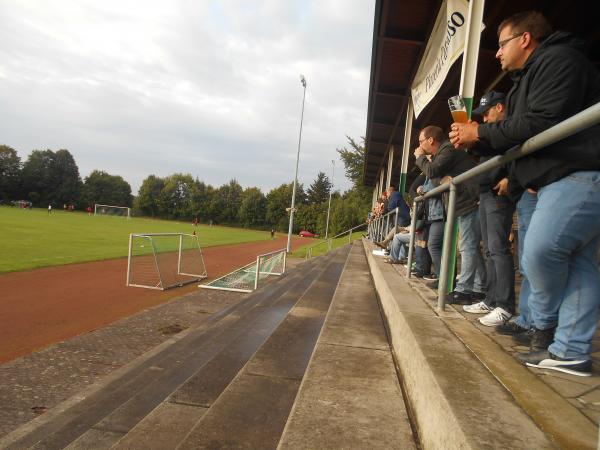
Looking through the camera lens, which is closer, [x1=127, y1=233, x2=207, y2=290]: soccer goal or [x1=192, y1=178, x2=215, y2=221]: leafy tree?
[x1=127, y1=233, x2=207, y2=290]: soccer goal

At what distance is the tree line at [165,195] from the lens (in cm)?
7844

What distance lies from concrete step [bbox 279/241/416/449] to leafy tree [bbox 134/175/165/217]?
92.8 metres

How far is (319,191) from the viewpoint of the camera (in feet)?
305

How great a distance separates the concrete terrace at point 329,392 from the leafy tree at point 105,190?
9191 cm

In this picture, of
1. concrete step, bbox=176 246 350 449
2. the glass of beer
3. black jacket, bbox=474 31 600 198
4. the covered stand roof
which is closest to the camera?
black jacket, bbox=474 31 600 198

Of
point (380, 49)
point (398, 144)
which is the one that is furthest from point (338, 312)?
point (398, 144)

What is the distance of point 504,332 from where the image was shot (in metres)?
2.49

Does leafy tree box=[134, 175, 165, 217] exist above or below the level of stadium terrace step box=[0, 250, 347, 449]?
above

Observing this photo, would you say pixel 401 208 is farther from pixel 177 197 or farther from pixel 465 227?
pixel 177 197

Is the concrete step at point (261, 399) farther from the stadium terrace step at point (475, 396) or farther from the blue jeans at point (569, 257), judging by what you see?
the blue jeans at point (569, 257)

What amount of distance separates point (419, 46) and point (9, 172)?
9056cm

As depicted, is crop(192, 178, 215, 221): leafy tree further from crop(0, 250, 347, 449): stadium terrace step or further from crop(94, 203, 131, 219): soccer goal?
crop(0, 250, 347, 449): stadium terrace step

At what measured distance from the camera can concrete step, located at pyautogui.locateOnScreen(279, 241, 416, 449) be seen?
1624mm

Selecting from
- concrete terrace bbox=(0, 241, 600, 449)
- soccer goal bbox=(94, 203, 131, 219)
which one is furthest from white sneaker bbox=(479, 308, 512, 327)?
soccer goal bbox=(94, 203, 131, 219)
